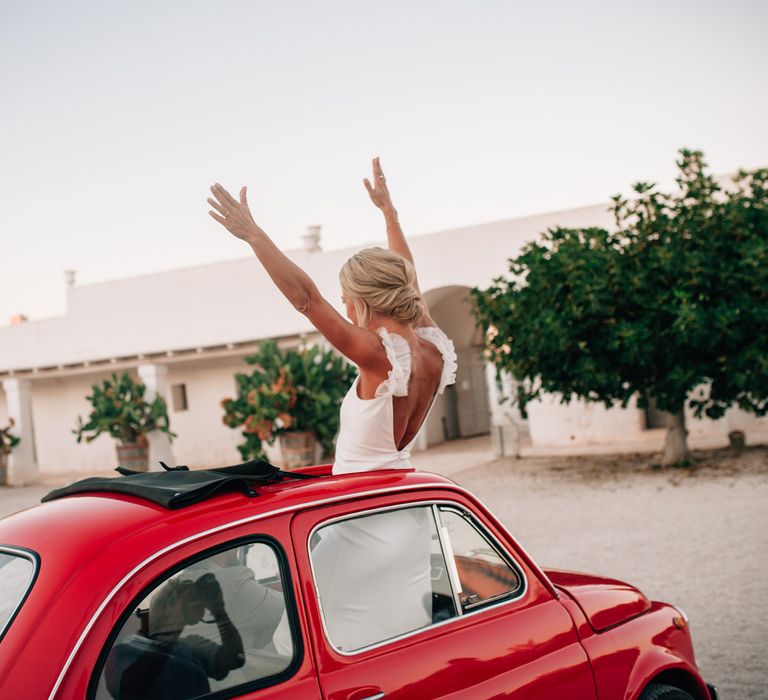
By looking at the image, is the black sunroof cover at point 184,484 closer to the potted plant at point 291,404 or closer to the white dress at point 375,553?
the white dress at point 375,553

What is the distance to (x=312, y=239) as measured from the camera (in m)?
20.8

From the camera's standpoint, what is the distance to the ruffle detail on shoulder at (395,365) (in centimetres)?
267

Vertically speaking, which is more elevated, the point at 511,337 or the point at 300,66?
the point at 300,66

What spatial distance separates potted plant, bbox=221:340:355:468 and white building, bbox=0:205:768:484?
12.4 feet

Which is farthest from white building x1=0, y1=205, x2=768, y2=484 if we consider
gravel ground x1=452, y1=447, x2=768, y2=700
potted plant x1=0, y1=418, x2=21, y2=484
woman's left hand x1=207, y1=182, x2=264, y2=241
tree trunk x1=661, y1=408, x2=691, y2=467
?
woman's left hand x1=207, y1=182, x2=264, y2=241

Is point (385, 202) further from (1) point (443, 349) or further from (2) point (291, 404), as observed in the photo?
(2) point (291, 404)

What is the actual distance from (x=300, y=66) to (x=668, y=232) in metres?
5.93

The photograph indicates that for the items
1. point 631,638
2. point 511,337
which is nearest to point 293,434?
point 511,337

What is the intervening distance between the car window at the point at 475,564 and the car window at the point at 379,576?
0.05m

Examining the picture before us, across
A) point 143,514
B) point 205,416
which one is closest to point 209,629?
point 143,514

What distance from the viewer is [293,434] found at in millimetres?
14711

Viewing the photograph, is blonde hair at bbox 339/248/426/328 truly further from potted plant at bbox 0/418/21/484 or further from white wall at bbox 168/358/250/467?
potted plant at bbox 0/418/21/484

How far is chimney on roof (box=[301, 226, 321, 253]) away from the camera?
2062 cm

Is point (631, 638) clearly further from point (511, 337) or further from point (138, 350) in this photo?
point (138, 350)
